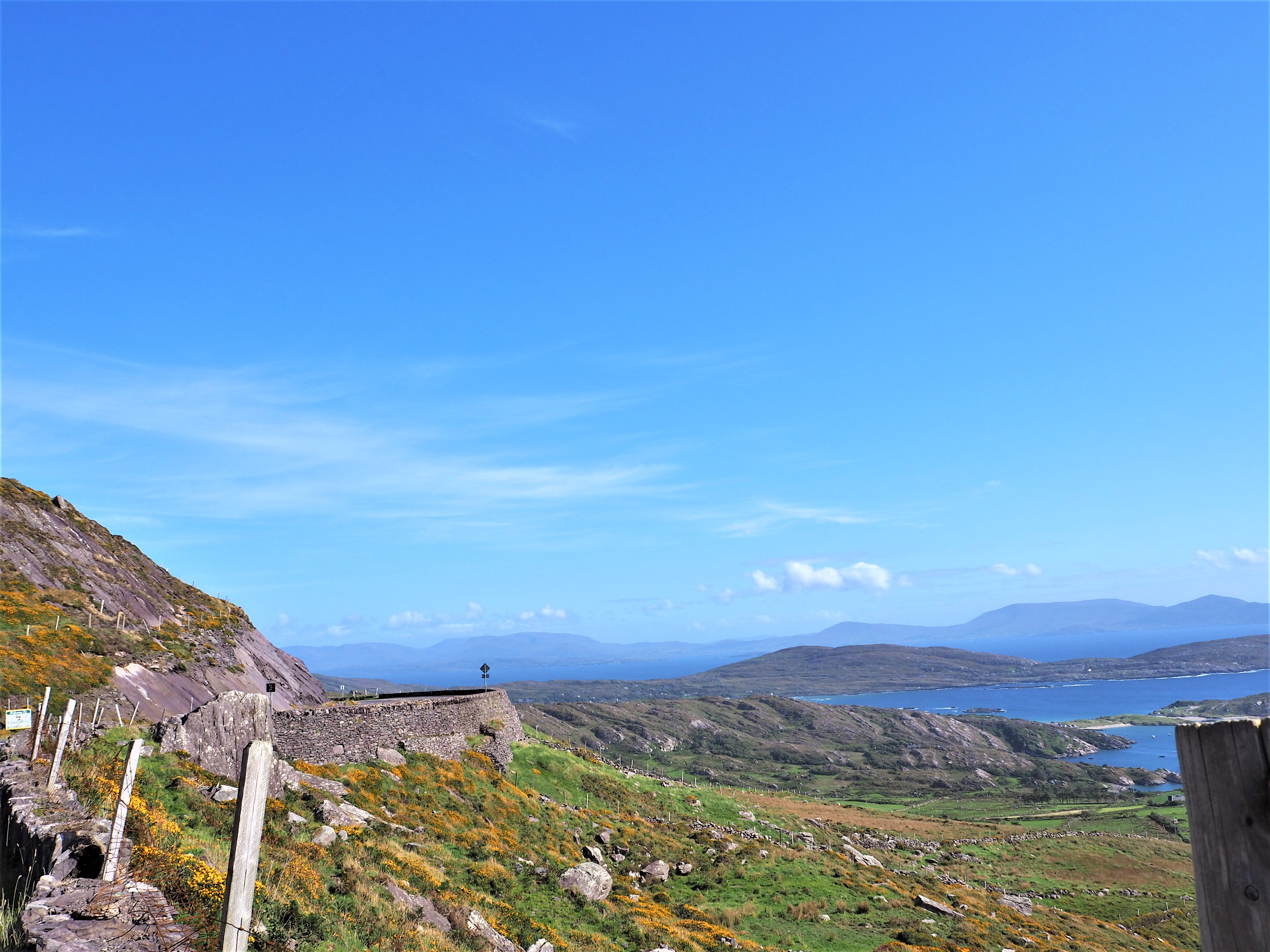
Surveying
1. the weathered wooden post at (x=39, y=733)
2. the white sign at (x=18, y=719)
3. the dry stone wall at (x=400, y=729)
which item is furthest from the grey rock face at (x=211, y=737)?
the dry stone wall at (x=400, y=729)

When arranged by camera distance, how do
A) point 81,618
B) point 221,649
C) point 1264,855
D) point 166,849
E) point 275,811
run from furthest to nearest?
point 221,649 < point 81,618 < point 275,811 < point 166,849 < point 1264,855

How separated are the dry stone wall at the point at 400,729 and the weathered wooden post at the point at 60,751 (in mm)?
15215

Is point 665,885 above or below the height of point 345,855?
below

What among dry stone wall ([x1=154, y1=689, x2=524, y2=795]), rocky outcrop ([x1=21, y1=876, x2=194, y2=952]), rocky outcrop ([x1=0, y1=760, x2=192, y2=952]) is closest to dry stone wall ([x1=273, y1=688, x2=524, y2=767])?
dry stone wall ([x1=154, y1=689, x2=524, y2=795])

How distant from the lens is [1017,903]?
5353 centimetres

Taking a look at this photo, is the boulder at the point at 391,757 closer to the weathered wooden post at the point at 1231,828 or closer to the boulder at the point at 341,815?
the boulder at the point at 341,815

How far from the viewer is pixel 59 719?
20781 millimetres

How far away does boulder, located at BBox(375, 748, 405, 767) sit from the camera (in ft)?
121

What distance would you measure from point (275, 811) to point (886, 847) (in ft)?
212

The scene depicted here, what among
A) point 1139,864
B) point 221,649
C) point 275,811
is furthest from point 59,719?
point 1139,864

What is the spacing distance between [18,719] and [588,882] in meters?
20.4

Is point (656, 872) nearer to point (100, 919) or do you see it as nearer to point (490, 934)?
point (490, 934)

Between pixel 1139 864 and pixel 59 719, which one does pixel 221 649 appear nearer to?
pixel 59 719

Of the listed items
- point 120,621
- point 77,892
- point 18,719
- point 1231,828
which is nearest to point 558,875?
point 18,719
